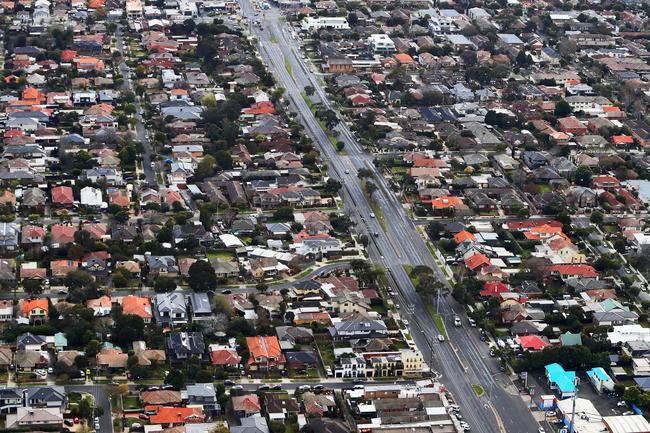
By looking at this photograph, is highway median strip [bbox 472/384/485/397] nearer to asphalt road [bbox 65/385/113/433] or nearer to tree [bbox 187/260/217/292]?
tree [bbox 187/260/217/292]

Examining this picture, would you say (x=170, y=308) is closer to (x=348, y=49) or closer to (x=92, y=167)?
(x=92, y=167)

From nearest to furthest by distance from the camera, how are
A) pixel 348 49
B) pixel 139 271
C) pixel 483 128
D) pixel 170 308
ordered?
pixel 170 308
pixel 139 271
pixel 483 128
pixel 348 49

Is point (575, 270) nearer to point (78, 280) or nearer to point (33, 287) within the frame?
point (78, 280)

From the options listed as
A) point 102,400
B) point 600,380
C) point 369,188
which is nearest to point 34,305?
point 102,400

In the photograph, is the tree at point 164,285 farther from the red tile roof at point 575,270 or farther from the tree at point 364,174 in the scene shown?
the red tile roof at point 575,270

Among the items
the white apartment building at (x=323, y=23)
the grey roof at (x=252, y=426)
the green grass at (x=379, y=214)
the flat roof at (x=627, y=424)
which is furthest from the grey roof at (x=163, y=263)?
the white apartment building at (x=323, y=23)

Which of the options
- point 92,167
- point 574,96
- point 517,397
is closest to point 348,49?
point 574,96
